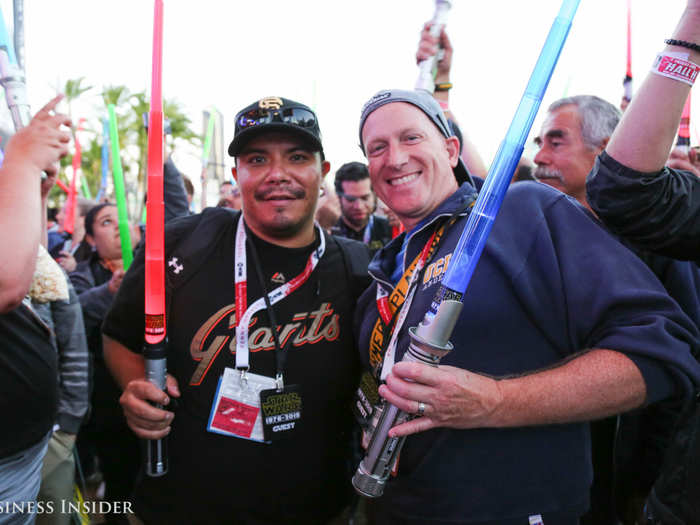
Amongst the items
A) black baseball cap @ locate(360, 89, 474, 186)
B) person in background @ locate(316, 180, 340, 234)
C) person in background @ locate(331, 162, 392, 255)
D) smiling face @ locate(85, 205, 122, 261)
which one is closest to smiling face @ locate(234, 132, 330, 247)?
black baseball cap @ locate(360, 89, 474, 186)

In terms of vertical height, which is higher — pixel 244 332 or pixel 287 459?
pixel 244 332

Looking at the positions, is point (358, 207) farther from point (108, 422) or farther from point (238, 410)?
point (238, 410)

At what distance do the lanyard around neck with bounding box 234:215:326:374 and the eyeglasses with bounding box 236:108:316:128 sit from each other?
0.41 metres

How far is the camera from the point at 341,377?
1.76m

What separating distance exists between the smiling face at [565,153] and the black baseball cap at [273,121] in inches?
46.8

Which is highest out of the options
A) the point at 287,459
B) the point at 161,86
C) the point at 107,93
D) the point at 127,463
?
the point at 161,86

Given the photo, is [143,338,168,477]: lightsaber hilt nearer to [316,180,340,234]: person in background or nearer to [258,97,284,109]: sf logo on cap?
[258,97,284,109]: sf logo on cap

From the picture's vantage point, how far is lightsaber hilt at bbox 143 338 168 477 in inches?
50.8

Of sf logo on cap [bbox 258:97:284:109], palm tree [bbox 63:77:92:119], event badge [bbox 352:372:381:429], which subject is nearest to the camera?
event badge [bbox 352:372:381:429]

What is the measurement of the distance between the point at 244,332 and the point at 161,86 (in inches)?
34.2

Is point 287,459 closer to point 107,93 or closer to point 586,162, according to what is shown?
point 586,162

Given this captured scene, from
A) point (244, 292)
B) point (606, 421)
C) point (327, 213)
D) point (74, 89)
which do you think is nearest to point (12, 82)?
point (244, 292)

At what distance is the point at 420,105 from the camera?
1600 mm

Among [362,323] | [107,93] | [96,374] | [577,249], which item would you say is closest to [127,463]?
[96,374]
